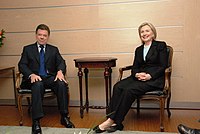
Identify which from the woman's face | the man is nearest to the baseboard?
the man

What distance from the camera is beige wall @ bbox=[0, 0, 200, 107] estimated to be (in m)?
3.47

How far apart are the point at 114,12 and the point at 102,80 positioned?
1132 mm

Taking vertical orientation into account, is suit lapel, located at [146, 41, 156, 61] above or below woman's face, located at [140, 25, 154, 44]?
below

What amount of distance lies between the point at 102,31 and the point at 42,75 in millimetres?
1216

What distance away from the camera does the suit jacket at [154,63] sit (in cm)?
Result: 280

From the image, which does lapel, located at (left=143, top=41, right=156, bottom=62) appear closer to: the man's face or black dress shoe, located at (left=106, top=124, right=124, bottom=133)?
black dress shoe, located at (left=106, top=124, right=124, bottom=133)

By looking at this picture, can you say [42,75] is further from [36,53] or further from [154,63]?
[154,63]

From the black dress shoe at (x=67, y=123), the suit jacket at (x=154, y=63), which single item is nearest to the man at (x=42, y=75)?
the black dress shoe at (x=67, y=123)

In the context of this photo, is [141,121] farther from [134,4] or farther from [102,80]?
[134,4]

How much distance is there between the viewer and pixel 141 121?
3104 millimetres

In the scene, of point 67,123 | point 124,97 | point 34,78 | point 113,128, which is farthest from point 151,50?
point 34,78

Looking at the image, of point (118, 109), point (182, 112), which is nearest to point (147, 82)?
point (118, 109)

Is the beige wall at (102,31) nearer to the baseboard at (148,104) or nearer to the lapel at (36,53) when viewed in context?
the baseboard at (148,104)

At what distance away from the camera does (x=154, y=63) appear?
2.97m
